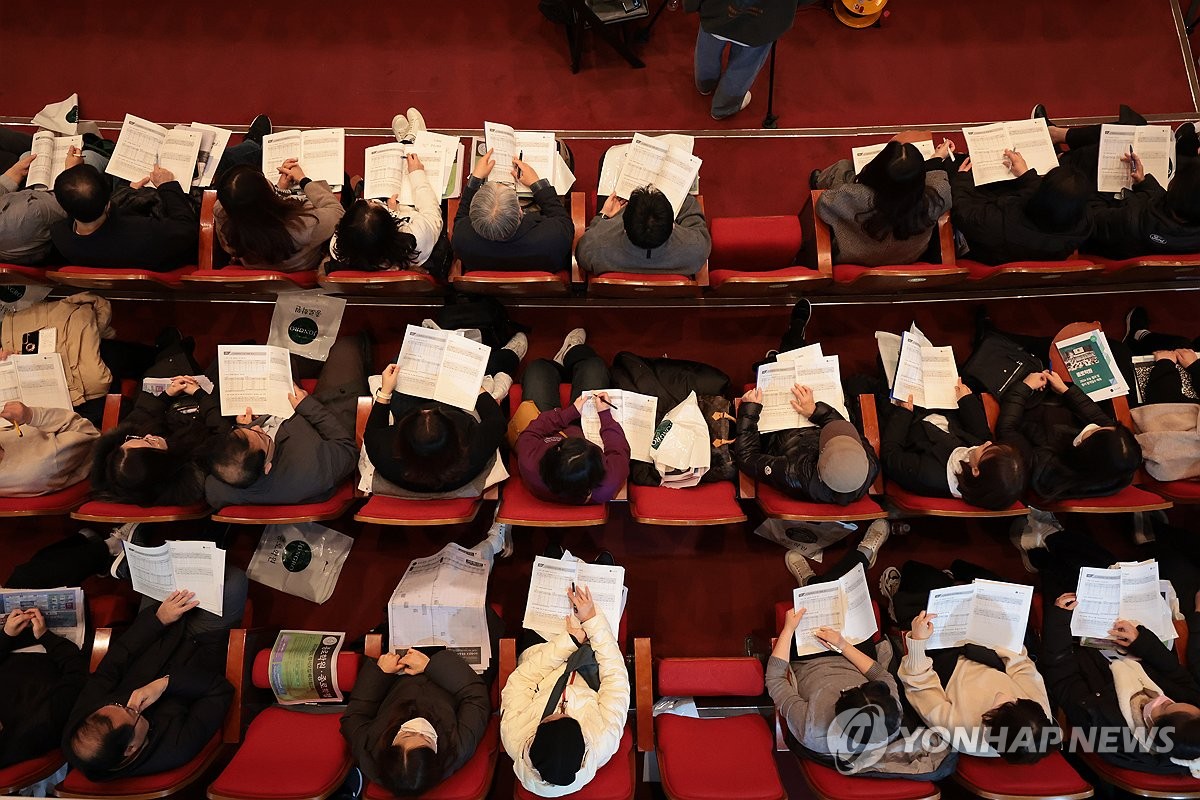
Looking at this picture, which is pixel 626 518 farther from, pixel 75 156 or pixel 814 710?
pixel 75 156

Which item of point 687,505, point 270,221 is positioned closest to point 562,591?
point 687,505

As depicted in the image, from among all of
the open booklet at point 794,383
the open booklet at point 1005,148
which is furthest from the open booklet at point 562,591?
the open booklet at point 1005,148

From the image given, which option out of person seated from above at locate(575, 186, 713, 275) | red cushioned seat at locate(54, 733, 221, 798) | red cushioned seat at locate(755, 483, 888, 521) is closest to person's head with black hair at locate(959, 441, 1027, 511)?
red cushioned seat at locate(755, 483, 888, 521)

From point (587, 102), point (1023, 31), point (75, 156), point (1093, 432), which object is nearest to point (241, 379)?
point (75, 156)

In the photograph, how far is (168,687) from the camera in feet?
8.30

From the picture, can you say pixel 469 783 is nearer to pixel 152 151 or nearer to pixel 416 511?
pixel 416 511

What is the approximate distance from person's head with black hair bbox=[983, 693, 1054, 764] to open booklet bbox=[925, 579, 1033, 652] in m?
0.32

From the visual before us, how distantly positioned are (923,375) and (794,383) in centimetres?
57

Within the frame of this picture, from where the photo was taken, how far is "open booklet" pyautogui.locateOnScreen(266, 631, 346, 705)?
2615 mm

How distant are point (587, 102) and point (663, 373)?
169cm

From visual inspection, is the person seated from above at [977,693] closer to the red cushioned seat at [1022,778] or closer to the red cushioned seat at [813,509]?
the red cushioned seat at [1022,778]

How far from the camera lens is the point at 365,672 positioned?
8.36 feet

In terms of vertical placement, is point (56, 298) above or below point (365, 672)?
above

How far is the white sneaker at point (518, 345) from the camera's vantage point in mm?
3123
